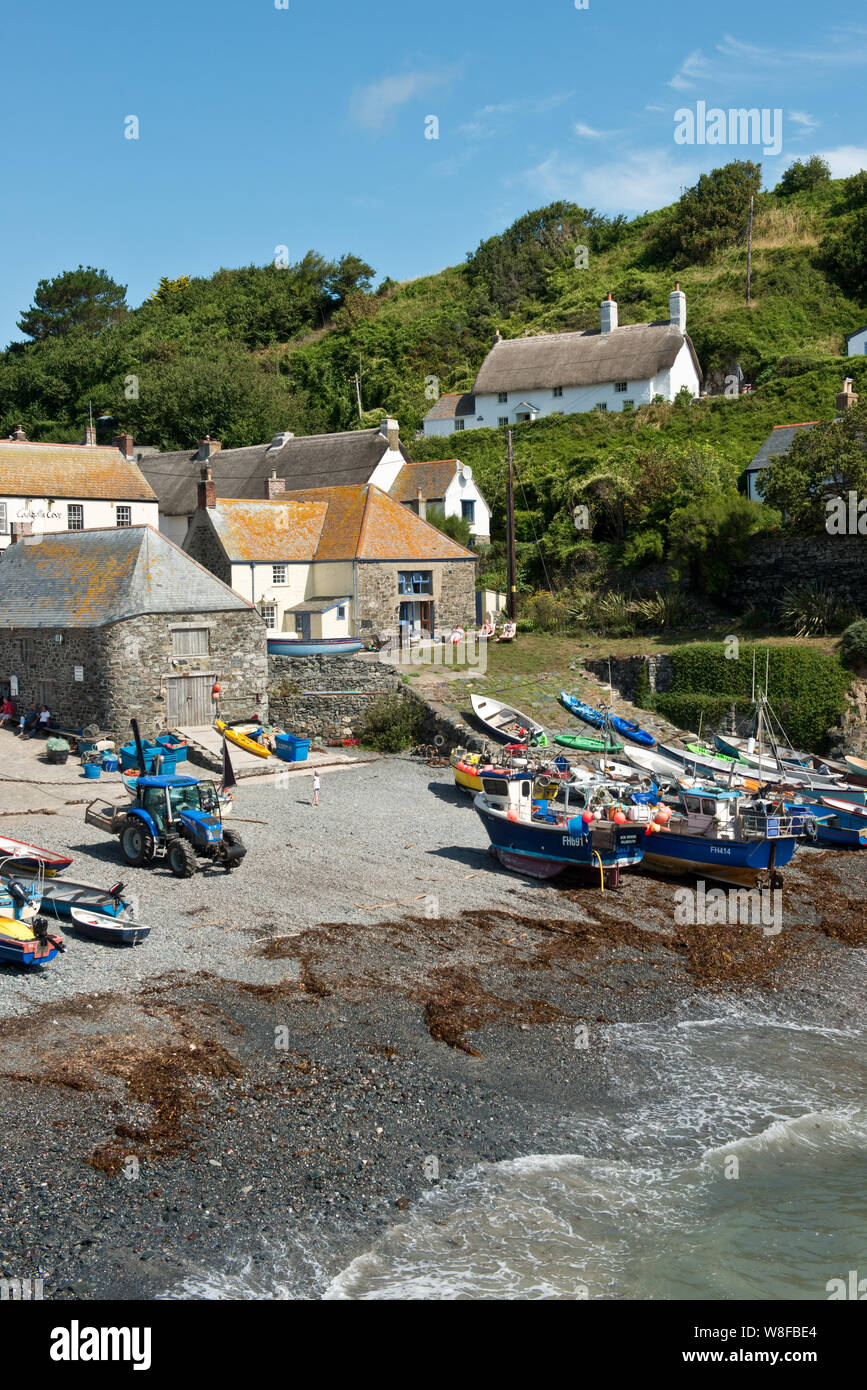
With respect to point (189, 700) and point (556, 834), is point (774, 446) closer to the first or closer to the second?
point (189, 700)

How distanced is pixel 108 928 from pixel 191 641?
1521 centimetres

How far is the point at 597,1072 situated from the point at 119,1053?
5.93 metres

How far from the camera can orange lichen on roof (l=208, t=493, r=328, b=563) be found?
37094 mm

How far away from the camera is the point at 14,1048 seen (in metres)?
12.8

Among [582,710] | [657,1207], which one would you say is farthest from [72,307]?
[657,1207]

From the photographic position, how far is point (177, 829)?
1986 cm

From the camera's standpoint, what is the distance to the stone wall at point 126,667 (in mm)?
28938

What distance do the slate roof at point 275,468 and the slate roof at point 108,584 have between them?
15.7m

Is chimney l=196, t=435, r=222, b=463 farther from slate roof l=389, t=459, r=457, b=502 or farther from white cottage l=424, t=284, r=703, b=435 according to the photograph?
white cottage l=424, t=284, r=703, b=435

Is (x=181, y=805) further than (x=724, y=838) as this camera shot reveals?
No

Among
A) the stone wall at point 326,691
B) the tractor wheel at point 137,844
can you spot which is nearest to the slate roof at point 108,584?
the stone wall at point 326,691
